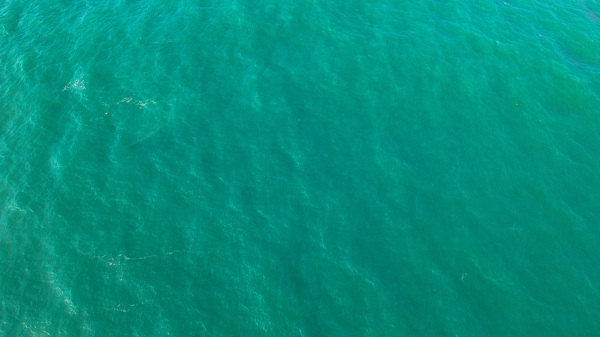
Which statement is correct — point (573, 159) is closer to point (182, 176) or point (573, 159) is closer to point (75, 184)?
point (182, 176)

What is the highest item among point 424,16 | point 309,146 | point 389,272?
point 424,16

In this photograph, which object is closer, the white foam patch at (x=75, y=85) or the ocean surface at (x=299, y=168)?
the ocean surface at (x=299, y=168)

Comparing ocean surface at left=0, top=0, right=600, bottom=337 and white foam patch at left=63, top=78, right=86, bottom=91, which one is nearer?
ocean surface at left=0, top=0, right=600, bottom=337

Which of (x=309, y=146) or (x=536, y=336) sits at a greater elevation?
(x=309, y=146)

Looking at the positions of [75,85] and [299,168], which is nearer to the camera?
[299,168]

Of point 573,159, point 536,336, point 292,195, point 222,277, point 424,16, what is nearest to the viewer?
point 536,336

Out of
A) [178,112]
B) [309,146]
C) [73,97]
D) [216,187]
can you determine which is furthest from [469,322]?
[73,97]

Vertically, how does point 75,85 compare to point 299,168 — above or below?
above

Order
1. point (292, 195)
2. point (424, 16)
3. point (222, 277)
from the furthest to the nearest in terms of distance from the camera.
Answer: point (424, 16) → point (292, 195) → point (222, 277)
